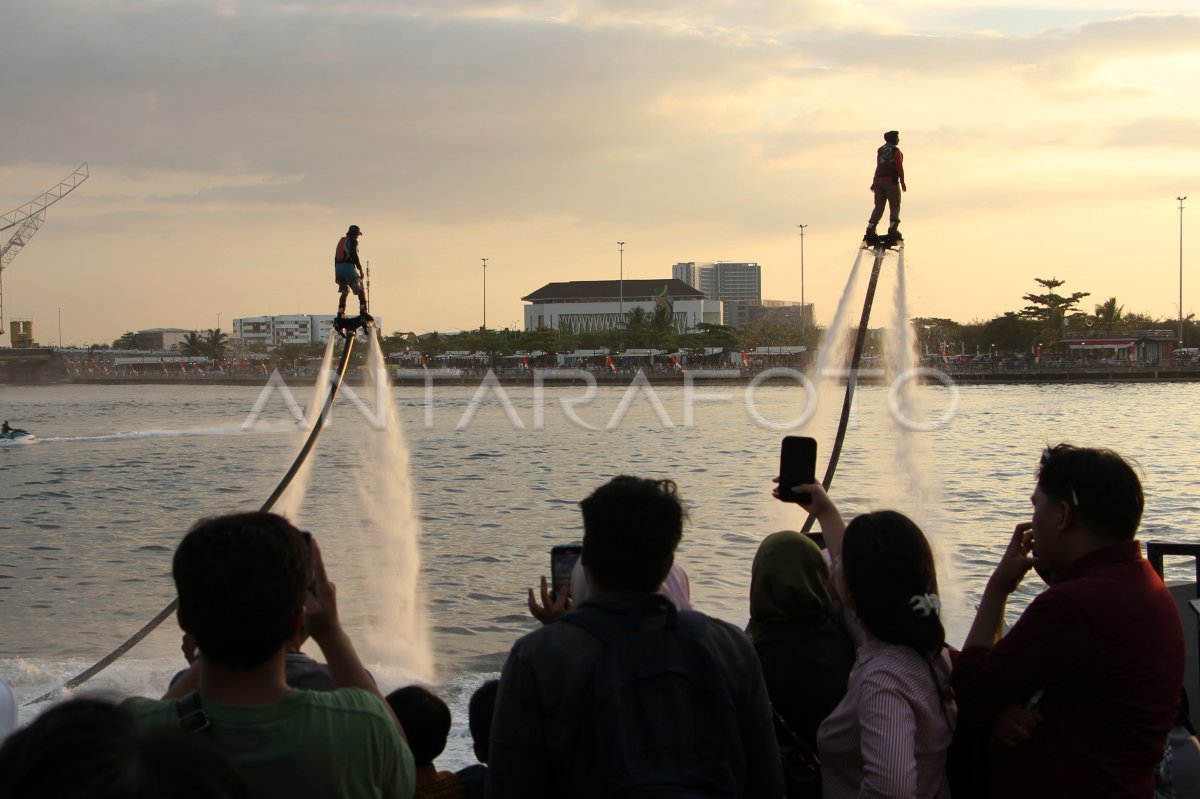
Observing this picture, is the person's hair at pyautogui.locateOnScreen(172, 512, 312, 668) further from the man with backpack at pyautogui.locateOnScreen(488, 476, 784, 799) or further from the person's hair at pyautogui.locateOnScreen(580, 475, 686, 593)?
the person's hair at pyautogui.locateOnScreen(580, 475, 686, 593)

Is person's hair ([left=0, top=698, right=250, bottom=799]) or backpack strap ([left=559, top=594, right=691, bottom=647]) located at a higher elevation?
person's hair ([left=0, top=698, right=250, bottom=799])

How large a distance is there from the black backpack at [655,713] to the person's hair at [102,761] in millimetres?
1273

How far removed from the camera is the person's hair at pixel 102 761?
1.80 metres

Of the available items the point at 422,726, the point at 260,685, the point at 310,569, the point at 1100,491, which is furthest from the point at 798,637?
the point at 260,685

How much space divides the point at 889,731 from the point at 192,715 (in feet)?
6.97

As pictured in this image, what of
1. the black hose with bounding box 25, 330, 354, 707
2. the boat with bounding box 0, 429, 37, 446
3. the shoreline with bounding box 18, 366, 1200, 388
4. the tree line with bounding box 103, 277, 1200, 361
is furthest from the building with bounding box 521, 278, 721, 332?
the black hose with bounding box 25, 330, 354, 707

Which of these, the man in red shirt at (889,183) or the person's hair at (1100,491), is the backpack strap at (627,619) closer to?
the person's hair at (1100,491)

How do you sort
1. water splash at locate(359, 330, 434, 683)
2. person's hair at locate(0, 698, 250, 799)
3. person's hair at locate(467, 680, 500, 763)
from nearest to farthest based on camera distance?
person's hair at locate(0, 698, 250, 799)
person's hair at locate(467, 680, 500, 763)
water splash at locate(359, 330, 434, 683)

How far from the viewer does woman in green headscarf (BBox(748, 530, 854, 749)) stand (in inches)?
160

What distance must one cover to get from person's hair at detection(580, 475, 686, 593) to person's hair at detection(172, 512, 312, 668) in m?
0.88

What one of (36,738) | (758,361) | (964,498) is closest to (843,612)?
(36,738)

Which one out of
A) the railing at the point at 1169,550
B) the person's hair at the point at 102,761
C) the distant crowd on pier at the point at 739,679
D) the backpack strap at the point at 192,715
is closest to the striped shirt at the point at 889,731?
the distant crowd on pier at the point at 739,679

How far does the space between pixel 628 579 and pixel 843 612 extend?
140 centimetres

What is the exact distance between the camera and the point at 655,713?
3.00 m
